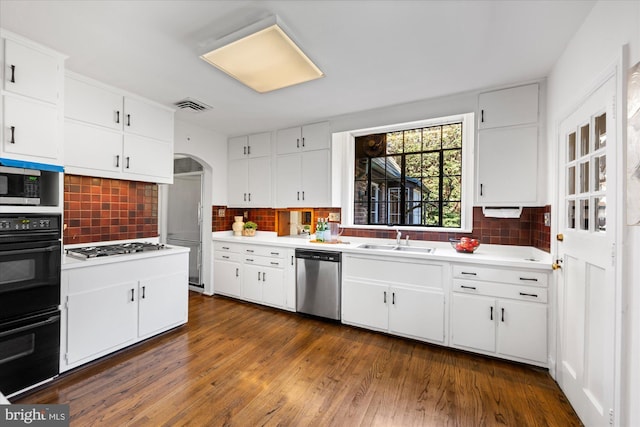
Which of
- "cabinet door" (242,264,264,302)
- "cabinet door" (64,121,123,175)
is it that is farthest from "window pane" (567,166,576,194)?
"cabinet door" (64,121,123,175)

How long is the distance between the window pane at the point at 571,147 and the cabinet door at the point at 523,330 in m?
1.20

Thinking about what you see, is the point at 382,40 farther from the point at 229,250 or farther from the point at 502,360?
the point at 229,250

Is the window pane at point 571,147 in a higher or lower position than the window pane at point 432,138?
lower

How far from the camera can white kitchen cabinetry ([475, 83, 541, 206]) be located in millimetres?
2455

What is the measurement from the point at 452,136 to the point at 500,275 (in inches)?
65.9

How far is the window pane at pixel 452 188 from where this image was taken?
3119 millimetres

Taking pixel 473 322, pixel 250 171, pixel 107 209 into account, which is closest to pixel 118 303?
pixel 107 209

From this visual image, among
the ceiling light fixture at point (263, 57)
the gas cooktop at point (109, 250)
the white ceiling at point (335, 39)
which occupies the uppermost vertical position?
the white ceiling at point (335, 39)

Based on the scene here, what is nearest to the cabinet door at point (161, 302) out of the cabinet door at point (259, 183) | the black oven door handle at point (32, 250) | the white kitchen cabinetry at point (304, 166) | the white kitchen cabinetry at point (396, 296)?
the black oven door handle at point (32, 250)

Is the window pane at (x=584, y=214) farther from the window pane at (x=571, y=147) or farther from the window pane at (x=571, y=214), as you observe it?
the window pane at (x=571, y=147)

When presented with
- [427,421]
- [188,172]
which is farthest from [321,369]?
[188,172]

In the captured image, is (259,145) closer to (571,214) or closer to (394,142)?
(394,142)

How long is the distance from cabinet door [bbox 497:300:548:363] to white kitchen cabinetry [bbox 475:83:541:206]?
93 cm

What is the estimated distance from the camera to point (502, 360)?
7.80ft
